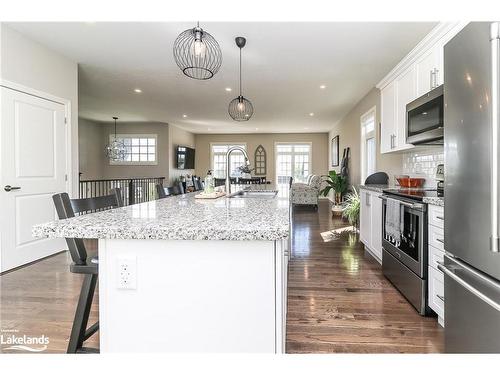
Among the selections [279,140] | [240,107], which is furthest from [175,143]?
[240,107]

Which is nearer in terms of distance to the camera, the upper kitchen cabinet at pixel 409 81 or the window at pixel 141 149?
the upper kitchen cabinet at pixel 409 81

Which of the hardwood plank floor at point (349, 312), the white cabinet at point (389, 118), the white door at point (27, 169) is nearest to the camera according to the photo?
the hardwood plank floor at point (349, 312)

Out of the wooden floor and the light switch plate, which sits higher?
the light switch plate

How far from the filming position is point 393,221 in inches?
107

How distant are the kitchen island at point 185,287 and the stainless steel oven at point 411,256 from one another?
1688 millimetres

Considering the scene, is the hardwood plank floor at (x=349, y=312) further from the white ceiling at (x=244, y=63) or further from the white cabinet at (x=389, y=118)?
the white ceiling at (x=244, y=63)

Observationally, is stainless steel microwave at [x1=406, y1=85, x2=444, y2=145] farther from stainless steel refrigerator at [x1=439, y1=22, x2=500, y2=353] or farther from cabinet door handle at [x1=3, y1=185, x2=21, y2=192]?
cabinet door handle at [x1=3, y1=185, x2=21, y2=192]

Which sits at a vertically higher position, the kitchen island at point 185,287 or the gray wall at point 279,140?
the gray wall at point 279,140

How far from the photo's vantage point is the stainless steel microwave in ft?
8.14

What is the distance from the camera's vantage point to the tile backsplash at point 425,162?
10.7 feet

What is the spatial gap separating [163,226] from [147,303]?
0.88 feet

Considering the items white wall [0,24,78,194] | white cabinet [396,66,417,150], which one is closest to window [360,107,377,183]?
white cabinet [396,66,417,150]

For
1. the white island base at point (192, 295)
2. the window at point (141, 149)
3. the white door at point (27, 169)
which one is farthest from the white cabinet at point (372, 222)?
the window at point (141, 149)

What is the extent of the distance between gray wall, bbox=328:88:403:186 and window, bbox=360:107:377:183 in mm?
169
